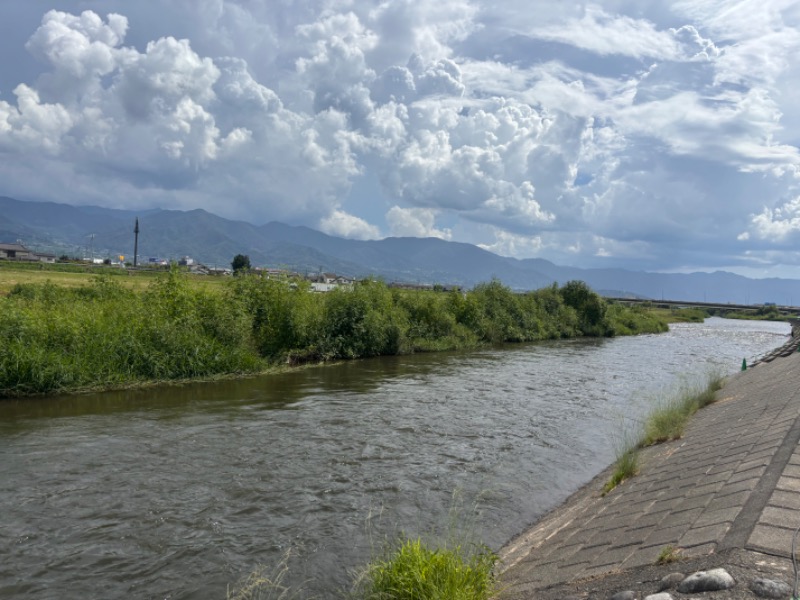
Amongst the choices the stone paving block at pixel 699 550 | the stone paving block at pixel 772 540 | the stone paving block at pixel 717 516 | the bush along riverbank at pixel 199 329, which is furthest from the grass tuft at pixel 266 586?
the bush along riverbank at pixel 199 329

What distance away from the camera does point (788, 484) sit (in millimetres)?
7578

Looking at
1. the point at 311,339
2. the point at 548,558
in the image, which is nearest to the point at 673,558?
the point at 548,558

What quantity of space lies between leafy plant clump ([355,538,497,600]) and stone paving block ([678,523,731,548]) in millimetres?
2577

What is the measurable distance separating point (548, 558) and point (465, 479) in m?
5.74

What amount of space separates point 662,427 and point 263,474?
11.4 meters

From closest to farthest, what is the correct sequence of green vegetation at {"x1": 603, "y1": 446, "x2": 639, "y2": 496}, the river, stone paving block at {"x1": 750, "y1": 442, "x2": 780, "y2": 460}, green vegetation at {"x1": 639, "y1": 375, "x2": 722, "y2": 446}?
stone paving block at {"x1": 750, "y1": 442, "x2": 780, "y2": 460}
the river
green vegetation at {"x1": 603, "y1": 446, "x2": 639, "y2": 496}
green vegetation at {"x1": 639, "y1": 375, "x2": 722, "y2": 446}

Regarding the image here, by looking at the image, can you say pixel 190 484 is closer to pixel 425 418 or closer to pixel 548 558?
pixel 548 558

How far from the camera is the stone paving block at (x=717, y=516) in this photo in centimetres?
702

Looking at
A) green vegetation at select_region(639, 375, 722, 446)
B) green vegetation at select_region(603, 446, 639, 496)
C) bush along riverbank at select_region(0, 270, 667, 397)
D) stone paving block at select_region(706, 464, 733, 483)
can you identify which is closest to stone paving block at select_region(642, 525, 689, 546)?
stone paving block at select_region(706, 464, 733, 483)

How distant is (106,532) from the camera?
10.7 m

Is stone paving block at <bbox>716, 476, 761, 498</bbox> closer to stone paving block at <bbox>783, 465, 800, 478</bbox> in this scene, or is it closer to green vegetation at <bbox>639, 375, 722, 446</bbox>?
stone paving block at <bbox>783, 465, 800, 478</bbox>

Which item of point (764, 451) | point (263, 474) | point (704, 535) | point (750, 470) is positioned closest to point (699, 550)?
point (704, 535)

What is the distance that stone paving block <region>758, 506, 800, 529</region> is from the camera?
6.38 meters

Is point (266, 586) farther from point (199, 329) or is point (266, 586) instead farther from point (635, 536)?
point (199, 329)
